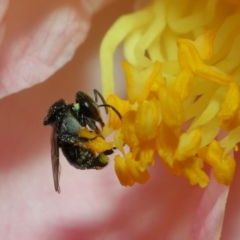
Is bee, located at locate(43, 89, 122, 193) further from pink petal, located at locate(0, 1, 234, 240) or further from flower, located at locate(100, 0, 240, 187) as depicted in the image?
pink petal, located at locate(0, 1, 234, 240)

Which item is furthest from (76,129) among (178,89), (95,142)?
(178,89)

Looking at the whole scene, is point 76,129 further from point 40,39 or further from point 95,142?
point 40,39

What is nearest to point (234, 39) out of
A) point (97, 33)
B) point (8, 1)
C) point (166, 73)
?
point (166, 73)

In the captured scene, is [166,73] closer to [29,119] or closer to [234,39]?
[234,39]

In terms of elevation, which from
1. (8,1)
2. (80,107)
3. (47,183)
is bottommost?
(47,183)

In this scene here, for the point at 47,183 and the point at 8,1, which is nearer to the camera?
the point at 8,1

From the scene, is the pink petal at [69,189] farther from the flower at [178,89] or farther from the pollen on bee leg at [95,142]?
the pollen on bee leg at [95,142]

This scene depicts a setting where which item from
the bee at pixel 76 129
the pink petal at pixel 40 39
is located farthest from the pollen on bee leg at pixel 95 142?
the pink petal at pixel 40 39
